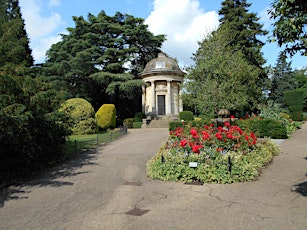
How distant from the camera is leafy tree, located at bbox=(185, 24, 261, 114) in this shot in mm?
19859

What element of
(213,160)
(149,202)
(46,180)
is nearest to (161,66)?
(213,160)

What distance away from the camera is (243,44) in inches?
1235

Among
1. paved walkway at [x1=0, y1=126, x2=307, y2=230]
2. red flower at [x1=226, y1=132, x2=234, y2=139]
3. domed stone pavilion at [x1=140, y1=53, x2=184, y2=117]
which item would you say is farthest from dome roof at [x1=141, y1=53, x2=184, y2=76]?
paved walkway at [x1=0, y1=126, x2=307, y2=230]

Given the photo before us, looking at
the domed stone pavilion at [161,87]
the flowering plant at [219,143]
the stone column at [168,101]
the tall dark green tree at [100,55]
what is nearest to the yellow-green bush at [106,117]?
the tall dark green tree at [100,55]

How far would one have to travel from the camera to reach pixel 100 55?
92.7 ft

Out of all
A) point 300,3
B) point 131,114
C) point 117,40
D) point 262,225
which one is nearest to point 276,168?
point 262,225

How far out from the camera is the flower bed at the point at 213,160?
7.21 metres

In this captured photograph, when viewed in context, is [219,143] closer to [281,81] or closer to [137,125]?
[137,125]

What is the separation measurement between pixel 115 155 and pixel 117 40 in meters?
20.1

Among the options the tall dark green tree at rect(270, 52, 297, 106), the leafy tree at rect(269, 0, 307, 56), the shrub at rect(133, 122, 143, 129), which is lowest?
the shrub at rect(133, 122, 143, 129)

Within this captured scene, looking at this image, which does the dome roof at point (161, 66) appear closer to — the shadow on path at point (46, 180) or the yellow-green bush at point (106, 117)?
the yellow-green bush at point (106, 117)

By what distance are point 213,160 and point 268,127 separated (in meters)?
9.27

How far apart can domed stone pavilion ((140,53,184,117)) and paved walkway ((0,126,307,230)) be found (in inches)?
929

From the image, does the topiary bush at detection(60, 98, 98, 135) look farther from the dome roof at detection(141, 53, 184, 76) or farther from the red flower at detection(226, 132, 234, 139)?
the red flower at detection(226, 132, 234, 139)
